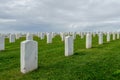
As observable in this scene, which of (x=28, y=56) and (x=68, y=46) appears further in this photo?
(x=68, y=46)

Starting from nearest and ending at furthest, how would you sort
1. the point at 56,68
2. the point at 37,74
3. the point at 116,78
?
the point at 116,78 → the point at 37,74 → the point at 56,68

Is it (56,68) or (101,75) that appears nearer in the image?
(101,75)

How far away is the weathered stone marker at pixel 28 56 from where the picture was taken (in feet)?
33.7

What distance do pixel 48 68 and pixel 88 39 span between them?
901 centimetres

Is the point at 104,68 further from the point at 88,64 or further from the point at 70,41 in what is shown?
the point at 70,41

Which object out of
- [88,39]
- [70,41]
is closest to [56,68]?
[70,41]

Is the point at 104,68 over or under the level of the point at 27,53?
under

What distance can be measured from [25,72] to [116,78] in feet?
11.7

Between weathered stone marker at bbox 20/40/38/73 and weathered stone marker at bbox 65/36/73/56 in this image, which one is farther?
weathered stone marker at bbox 65/36/73/56

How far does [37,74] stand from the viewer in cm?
998

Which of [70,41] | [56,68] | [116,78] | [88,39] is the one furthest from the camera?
[88,39]

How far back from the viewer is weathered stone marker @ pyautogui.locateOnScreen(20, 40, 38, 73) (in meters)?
10.3

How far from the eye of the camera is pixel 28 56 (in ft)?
34.3

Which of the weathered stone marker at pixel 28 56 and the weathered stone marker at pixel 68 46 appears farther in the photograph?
the weathered stone marker at pixel 68 46
